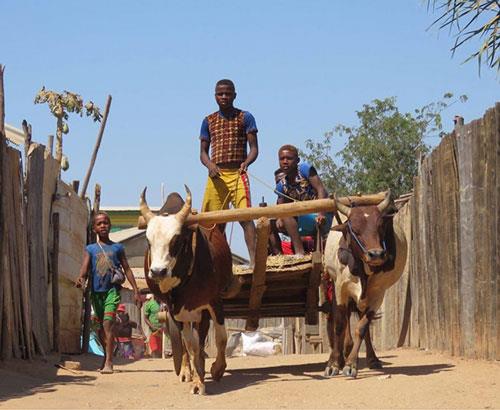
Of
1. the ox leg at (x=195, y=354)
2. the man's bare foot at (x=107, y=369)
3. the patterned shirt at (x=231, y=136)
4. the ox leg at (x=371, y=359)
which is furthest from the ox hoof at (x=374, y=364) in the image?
the man's bare foot at (x=107, y=369)

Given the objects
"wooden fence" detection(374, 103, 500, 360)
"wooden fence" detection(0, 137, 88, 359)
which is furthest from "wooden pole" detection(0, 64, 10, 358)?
"wooden fence" detection(374, 103, 500, 360)

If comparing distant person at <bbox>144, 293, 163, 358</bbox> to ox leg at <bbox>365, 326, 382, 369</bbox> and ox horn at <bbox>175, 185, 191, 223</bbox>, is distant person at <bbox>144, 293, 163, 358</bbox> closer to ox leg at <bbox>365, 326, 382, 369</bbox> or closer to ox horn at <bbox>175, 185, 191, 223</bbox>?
ox leg at <bbox>365, 326, 382, 369</bbox>

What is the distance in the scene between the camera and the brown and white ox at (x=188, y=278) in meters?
10.2

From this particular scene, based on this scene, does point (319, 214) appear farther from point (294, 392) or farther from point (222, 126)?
point (294, 392)

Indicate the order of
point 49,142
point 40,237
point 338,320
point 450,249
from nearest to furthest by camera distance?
point 338,320 < point 450,249 < point 40,237 < point 49,142

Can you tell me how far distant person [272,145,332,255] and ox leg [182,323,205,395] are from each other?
1832mm

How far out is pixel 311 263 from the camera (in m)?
11.5

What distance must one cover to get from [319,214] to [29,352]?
12.4ft

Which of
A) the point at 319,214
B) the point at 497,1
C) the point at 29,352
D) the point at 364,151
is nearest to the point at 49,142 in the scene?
the point at 29,352

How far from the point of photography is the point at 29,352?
42.8 feet

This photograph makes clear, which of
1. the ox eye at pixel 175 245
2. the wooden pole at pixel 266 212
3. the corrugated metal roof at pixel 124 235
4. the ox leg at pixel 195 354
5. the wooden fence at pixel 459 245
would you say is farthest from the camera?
the corrugated metal roof at pixel 124 235

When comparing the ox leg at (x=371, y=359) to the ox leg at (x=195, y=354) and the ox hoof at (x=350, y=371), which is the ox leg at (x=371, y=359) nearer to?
the ox hoof at (x=350, y=371)

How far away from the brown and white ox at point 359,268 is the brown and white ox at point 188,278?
115 cm

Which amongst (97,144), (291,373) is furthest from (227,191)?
(97,144)
